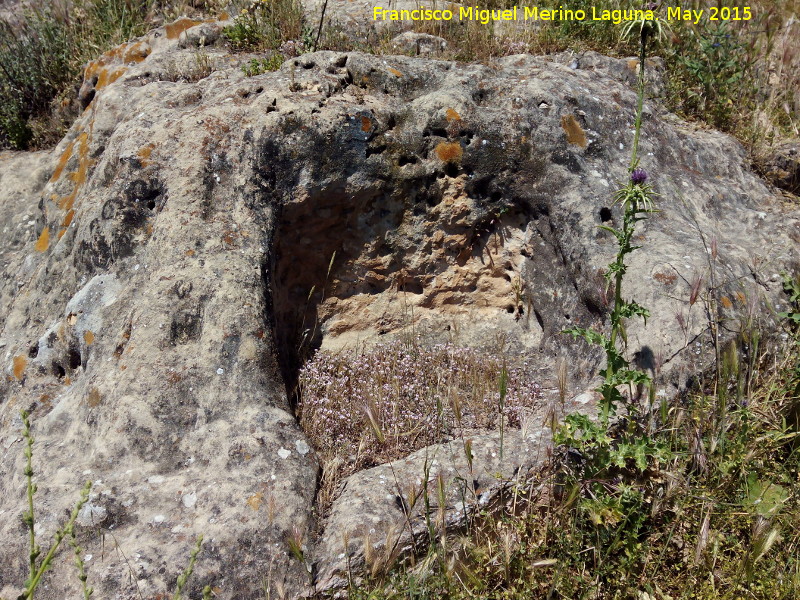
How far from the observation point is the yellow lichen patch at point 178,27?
19.0ft

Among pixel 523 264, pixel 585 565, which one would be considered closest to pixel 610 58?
pixel 523 264

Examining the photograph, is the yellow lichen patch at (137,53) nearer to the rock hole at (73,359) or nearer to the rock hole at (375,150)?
the rock hole at (375,150)

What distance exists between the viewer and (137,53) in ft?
18.7

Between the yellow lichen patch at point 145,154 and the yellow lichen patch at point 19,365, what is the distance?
143 cm

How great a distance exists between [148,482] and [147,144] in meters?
2.23

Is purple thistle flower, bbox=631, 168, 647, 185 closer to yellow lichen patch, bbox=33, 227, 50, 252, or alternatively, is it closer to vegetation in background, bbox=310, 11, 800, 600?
vegetation in background, bbox=310, 11, 800, 600

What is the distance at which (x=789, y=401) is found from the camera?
3.54 meters

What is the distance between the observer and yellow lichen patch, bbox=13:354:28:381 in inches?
164

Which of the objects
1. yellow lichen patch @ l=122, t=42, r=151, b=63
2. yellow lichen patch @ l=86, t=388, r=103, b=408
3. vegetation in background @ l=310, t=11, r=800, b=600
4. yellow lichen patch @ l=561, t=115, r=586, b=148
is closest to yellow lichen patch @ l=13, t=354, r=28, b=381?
yellow lichen patch @ l=86, t=388, r=103, b=408

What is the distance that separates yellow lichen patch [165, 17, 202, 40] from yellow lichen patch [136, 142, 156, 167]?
76.4 inches

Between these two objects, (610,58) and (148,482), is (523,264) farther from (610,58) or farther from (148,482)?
(148,482)

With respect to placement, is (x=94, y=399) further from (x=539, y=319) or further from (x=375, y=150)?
(x=539, y=319)

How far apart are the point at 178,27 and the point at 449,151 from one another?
2945 mm

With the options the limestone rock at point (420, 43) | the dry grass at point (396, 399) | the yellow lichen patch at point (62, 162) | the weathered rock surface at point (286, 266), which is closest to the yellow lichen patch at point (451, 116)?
the weathered rock surface at point (286, 266)
